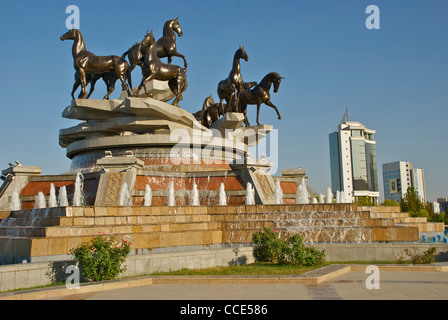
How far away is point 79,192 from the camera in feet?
62.0

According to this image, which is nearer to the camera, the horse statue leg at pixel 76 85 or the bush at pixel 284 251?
the bush at pixel 284 251

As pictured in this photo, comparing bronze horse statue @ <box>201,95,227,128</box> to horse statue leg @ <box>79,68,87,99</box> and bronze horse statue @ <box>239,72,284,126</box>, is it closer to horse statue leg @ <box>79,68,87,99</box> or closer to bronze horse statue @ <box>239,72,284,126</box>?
bronze horse statue @ <box>239,72,284,126</box>

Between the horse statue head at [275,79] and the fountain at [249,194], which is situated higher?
the horse statue head at [275,79]

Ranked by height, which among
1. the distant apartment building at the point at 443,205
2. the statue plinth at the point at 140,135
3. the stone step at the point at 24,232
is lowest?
the stone step at the point at 24,232

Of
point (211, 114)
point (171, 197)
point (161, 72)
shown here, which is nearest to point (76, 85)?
point (161, 72)

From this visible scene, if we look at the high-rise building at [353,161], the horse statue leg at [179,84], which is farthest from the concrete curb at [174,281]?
the high-rise building at [353,161]

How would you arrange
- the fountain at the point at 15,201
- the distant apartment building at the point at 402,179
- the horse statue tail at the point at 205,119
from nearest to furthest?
the fountain at the point at 15,201, the horse statue tail at the point at 205,119, the distant apartment building at the point at 402,179

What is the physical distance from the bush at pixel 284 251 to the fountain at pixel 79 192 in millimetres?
9667

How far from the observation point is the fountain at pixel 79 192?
1852 cm

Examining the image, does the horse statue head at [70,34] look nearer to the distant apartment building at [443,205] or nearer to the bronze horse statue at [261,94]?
the bronze horse statue at [261,94]

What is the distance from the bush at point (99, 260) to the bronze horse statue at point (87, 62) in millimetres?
17476

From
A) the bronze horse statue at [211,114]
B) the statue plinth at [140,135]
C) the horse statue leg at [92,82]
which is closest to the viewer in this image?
the statue plinth at [140,135]
